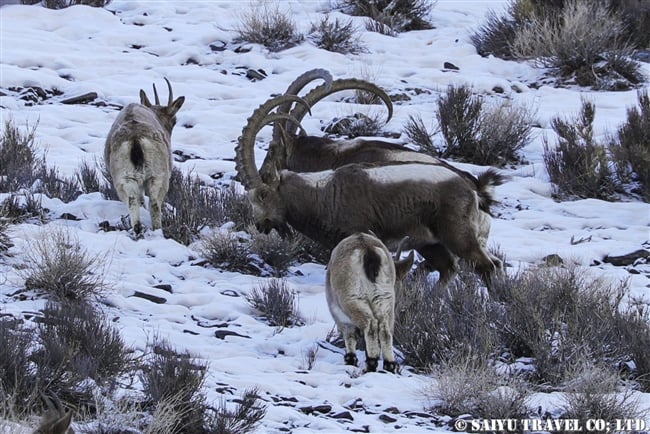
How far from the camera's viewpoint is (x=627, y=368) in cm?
716

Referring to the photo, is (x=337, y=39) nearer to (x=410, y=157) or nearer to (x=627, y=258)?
(x=410, y=157)

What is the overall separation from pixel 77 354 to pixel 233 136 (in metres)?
7.14

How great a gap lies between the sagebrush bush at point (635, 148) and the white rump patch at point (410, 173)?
378 centimetres

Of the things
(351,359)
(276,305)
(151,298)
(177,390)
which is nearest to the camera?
(177,390)

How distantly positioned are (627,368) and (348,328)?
185 centimetres

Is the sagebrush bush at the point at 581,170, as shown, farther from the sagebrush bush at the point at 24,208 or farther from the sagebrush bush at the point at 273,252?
the sagebrush bush at the point at 24,208

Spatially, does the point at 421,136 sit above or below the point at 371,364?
above

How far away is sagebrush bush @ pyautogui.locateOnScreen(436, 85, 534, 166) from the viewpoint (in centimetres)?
1284

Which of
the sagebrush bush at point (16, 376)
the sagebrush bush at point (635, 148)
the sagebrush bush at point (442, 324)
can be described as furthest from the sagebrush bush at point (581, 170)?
the sagebrush bush at point (16, 376)

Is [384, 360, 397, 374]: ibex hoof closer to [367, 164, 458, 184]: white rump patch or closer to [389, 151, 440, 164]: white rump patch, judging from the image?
[367, 164, 458, 184]: white rump patch

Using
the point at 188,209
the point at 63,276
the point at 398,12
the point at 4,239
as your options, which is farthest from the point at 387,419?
the point at 398,12

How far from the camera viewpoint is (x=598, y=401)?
606 cm

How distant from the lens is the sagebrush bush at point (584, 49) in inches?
607

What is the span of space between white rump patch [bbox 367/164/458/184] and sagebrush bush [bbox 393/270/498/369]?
0.98m
